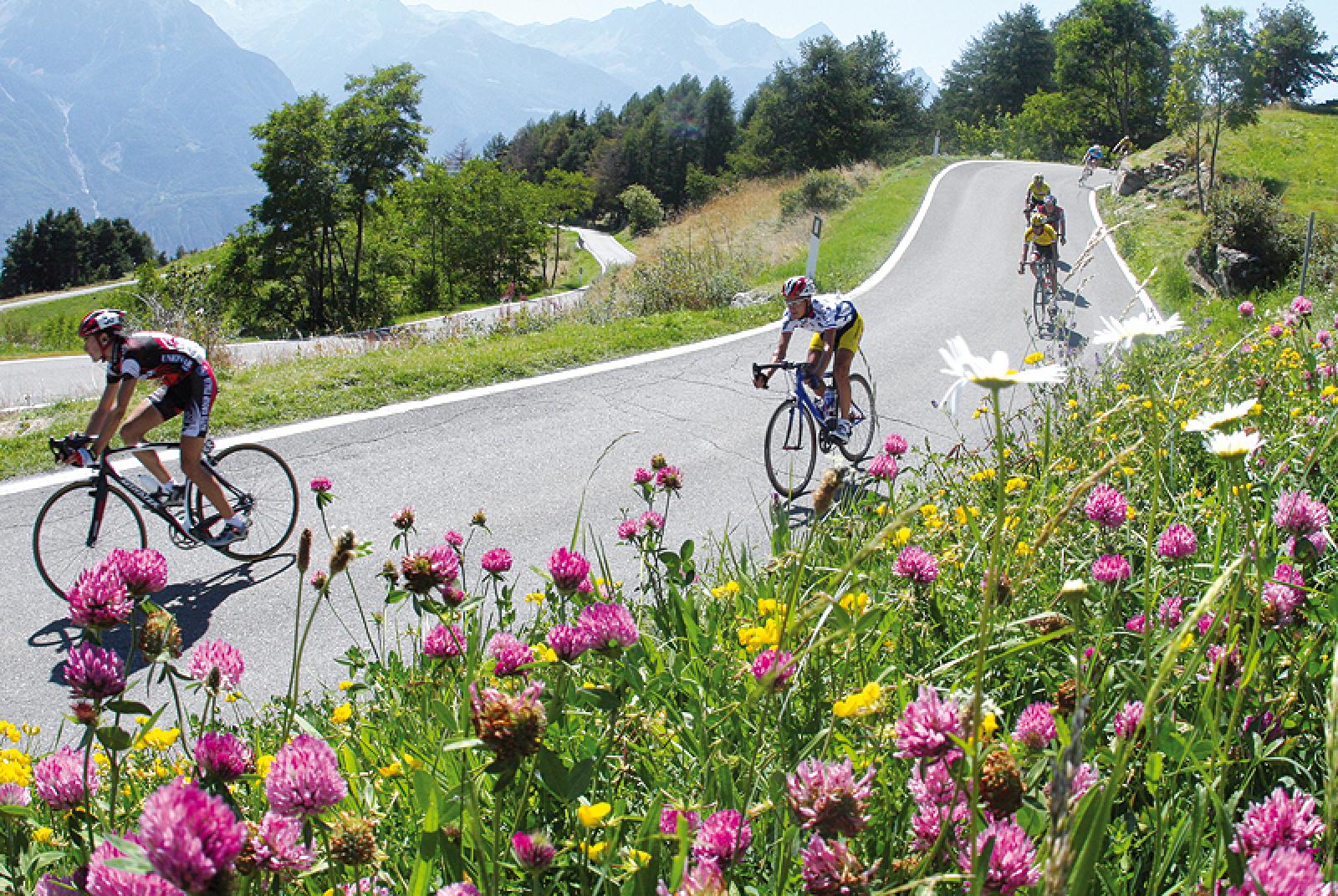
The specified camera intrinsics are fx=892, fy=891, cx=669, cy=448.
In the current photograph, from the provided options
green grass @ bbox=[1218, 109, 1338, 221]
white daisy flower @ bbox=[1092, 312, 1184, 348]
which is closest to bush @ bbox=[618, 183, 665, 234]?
green grass @ bbox=[1218, 109, 1338, 221]

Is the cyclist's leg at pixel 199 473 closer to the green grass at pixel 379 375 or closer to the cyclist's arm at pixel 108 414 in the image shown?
the cyclist's arm at pixel 108 414

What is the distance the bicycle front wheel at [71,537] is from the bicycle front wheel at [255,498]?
493 millimetres

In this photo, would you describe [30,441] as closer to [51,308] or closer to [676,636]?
[676,636]

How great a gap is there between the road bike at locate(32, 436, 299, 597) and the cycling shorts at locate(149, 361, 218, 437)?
→ 22 centimetres

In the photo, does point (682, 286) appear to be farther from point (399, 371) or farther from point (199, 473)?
point (199, 473)

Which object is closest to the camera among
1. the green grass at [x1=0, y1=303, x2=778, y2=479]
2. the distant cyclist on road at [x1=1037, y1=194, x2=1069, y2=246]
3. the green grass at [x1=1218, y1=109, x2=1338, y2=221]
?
the green grass at [x1=0, y1=303, x2=778, y2=479]

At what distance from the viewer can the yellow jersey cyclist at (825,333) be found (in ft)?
22.8

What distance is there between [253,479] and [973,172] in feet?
119

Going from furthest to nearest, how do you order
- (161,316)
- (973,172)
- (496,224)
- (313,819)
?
(496,224), (973,172), (161,316), (313,819)

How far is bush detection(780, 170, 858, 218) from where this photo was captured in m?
28.8

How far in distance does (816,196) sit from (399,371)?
23106mm

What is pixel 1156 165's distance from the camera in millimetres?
30047

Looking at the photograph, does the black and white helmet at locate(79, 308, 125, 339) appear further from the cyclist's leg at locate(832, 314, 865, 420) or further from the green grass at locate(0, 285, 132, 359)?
the green grass at locate(0, 285, 132, 359)

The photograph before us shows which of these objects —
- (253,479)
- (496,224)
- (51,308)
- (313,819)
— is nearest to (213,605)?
(253,479)
